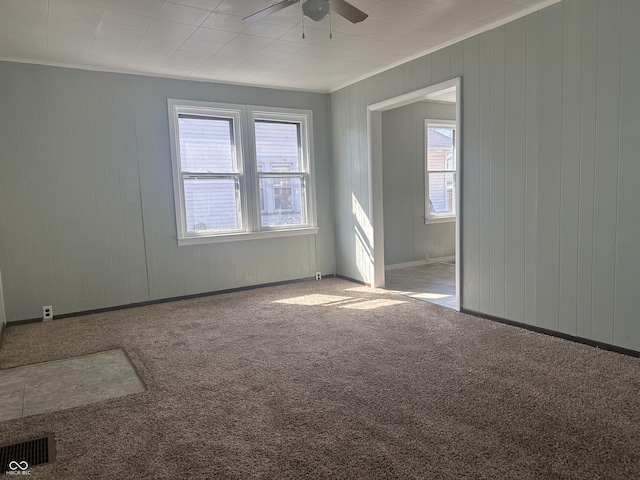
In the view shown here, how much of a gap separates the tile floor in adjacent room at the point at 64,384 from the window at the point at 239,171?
2.07m

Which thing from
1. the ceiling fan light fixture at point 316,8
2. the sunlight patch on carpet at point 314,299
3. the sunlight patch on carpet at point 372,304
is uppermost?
the ceiling fan light fixture at point 316,8

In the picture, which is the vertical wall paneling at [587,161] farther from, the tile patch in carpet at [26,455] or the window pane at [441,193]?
the window pane at [441,193]

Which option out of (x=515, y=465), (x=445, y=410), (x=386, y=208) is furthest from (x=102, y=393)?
(x=386, y=208)

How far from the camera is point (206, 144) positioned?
529 centimetres

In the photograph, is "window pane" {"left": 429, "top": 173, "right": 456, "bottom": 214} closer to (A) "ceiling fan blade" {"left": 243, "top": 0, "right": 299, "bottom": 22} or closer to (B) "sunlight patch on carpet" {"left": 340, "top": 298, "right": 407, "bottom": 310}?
(B) "sunlight patch on carpet" {"left": 340, "top": 298, "right": 407, "bottom": 310}

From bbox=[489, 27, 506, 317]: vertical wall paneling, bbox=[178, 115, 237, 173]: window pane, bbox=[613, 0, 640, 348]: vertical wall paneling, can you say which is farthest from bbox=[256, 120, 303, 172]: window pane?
bbox=[613, 0, 640, 348]: vertical wall paneling

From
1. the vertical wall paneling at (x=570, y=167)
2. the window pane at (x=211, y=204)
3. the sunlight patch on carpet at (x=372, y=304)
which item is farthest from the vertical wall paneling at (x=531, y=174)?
the window pane at (x=211, y=204)

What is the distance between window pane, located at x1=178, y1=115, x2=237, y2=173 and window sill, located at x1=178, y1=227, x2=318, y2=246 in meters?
0.80

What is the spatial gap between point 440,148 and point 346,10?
4949 mm

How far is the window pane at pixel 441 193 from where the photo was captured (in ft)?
23.4

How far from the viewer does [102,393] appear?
2777 millimetres

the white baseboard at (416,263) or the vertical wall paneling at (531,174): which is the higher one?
the vertical wall paneling at (531,174)

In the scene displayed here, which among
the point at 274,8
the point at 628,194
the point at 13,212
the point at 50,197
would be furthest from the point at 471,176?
the point at 13,212

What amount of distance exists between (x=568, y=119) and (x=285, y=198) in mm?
3509
